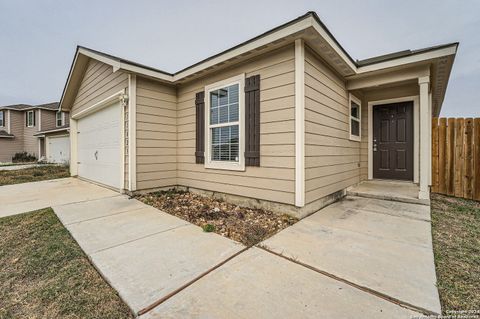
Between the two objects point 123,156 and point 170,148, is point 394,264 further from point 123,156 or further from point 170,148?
point 123,156

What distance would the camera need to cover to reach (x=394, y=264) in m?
1.99

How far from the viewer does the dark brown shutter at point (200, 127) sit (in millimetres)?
4727

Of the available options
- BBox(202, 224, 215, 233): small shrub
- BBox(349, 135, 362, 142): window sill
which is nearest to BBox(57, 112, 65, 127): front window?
BBox(202, 224, 215, 233): small shrub

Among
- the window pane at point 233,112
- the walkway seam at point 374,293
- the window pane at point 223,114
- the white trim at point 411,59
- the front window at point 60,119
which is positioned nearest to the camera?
the walkway seam at point 374,293

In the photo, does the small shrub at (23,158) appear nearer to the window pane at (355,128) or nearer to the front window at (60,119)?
the front window at (60,119)

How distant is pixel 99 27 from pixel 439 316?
552 inches

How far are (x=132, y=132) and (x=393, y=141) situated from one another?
6365 millimetres

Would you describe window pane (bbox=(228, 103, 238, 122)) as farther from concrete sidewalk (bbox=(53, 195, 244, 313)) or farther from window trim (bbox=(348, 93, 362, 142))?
window trim (bbox=(348, 93, 362, 142))

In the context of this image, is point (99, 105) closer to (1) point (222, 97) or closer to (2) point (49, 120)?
(1) point (222, 97)

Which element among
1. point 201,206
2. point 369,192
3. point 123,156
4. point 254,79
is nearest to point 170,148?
point 123,156

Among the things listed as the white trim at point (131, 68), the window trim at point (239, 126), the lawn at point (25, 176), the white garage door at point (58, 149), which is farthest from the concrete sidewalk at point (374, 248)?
the white garage door at point (58, 149)

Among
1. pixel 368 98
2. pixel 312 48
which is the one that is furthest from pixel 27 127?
pixel 368 98

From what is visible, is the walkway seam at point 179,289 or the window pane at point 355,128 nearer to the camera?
the walkway seam at point 179,289

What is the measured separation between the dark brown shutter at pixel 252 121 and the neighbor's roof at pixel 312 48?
1.70 feet
